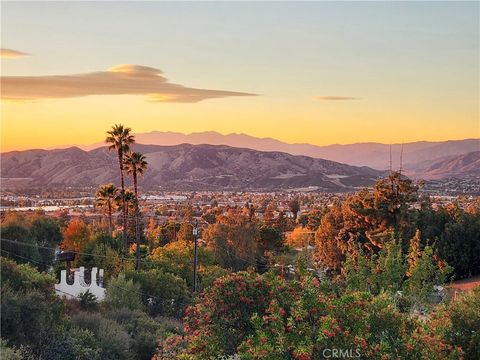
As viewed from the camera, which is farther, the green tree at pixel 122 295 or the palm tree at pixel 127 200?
the palm tree at pixel 127 200

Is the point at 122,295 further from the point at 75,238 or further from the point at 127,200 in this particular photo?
the point at 127,200

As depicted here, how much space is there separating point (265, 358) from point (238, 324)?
2617mm

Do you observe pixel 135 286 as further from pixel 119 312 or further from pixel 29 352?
pixel 29 352

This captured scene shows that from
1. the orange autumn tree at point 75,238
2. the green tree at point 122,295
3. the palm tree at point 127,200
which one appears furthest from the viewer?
the palm tree at point 127,200

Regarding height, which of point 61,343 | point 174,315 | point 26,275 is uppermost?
point 26,275

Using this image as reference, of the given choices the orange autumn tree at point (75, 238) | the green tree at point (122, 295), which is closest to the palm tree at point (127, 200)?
the orange autumn tree at point (75, 238)

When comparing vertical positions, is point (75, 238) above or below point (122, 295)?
above

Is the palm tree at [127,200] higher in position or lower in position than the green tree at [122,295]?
higher

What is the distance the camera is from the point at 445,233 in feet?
179

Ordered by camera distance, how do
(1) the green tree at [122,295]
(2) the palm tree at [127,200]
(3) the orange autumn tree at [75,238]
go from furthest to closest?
(2) the palm tree at [127,200], (3) the orange autumn tree at [75,238], (1) the green tree at [122,295]

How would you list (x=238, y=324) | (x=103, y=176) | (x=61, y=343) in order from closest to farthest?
(x=238, y=324), (x=61, y=343), (x=103, y=176)

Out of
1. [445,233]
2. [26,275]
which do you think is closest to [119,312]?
[26,275]

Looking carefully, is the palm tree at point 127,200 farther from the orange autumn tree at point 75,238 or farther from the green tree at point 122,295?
the green tree at point 122,295

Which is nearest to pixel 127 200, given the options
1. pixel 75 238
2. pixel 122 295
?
pixel 75 238
